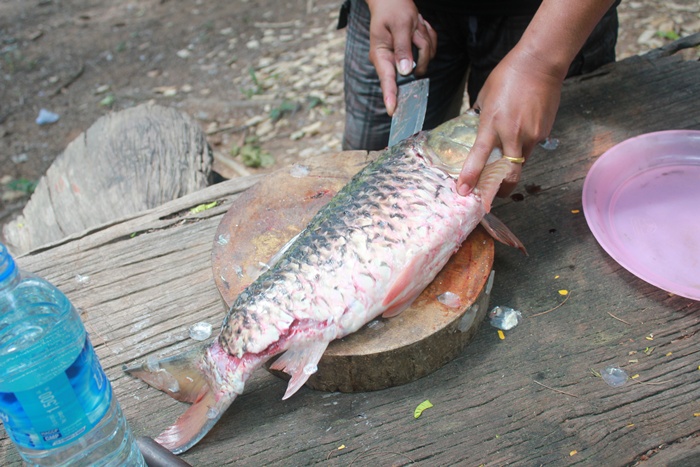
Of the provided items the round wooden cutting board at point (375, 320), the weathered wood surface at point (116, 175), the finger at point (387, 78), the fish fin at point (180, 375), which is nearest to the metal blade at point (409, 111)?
the finger at point (387, 78)

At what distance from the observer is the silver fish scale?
1.59m

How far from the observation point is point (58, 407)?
4.25 ft

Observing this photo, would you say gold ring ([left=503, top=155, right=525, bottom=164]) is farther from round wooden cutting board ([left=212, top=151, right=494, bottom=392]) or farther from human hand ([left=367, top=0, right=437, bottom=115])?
human hand ([left=367, top=0, right=437, bottom=115])

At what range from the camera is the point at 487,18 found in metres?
2.54

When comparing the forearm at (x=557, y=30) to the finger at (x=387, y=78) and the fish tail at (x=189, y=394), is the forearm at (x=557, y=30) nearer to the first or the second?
the finger at (x=387, y=78)

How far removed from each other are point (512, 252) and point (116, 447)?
55.6 inches

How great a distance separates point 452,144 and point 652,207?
79 cm

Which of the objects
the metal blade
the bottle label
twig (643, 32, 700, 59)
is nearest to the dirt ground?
twig (643, 32, 700, 59)

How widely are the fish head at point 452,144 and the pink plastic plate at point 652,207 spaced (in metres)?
0.50

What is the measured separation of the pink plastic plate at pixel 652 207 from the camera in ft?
6.21

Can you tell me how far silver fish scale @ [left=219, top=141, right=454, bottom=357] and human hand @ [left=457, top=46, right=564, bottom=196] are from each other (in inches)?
7.7

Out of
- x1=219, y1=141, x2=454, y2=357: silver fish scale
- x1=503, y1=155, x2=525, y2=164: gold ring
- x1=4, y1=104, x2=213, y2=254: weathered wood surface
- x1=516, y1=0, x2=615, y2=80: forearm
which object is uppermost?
x1=516, y1=0, x2=615, y2=80: forearm

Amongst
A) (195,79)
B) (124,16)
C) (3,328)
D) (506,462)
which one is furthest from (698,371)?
(124,16)

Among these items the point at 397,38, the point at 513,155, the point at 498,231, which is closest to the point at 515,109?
the point at 513,155
